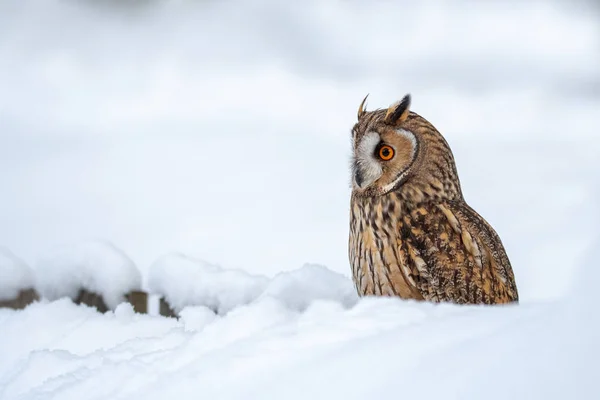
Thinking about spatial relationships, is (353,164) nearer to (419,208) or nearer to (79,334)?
(419,208)

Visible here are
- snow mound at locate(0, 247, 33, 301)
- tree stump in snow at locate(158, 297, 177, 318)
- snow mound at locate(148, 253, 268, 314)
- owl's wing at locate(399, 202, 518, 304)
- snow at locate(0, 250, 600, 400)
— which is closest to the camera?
snow at locate(0, 250, 600, 400)

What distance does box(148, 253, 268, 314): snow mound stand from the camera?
2.81 meters

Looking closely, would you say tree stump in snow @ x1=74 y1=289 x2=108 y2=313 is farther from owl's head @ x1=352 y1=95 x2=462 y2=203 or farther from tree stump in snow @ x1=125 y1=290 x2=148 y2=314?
owl's head @ x1=352 y1=95 x2=462 y2=203

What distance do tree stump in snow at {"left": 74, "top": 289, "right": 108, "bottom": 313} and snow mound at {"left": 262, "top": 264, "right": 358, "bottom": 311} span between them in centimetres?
93

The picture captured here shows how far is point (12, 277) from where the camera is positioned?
10.6 feet

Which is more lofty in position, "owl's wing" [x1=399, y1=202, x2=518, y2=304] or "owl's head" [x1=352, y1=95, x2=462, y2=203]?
"owl's head" [x1=352, y1=95, x2=462, y2=203]

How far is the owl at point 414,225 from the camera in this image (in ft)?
8.05

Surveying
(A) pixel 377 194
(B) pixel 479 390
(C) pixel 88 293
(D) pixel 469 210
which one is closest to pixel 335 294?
(A) pixel 377 194

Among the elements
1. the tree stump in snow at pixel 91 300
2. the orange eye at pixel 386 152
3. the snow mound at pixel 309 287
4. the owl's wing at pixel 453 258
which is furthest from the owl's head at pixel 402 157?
the tree stump in snow at pixel 91 300

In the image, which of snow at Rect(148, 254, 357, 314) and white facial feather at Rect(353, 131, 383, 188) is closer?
snow at Rect(148, 254, 357, 314)

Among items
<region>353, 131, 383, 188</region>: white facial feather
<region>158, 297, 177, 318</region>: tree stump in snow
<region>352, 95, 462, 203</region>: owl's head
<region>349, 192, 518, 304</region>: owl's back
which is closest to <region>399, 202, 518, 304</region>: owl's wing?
<region>349, 192, 518, 304</region>: owl's back

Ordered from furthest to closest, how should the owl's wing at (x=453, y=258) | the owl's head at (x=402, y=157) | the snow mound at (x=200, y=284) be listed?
the snow mound at (x=200, y=284)
the owl's head at (x=402, y=157)
the owl's wing at (x=453, y=258)

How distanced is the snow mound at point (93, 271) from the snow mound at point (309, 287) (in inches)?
31.6

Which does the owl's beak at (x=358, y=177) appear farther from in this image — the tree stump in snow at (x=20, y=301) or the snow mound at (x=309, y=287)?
the tree stump in snow at (x=20, y=301)
